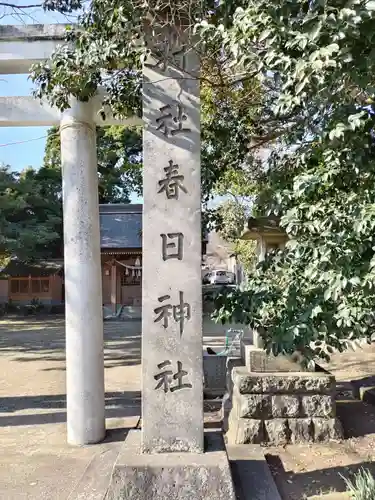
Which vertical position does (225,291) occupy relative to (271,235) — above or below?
below

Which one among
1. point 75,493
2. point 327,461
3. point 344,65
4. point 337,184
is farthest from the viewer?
point 327,461

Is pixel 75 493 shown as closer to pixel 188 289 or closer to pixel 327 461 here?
pixel 188 289

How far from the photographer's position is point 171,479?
2.57 m

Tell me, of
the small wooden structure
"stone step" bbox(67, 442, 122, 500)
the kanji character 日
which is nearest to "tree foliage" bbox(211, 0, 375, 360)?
the kanji character 日

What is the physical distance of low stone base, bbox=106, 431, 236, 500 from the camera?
2529 millimetres

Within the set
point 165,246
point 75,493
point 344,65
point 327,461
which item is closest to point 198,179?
point 165,246

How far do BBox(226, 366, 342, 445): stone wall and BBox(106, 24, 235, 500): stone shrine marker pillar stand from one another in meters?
1.57

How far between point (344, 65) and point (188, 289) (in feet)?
5.17

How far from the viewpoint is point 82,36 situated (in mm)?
2869

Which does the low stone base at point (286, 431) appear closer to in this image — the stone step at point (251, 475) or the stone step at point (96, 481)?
the stone step at point (251, 475)

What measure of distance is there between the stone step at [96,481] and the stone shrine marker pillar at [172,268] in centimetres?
36

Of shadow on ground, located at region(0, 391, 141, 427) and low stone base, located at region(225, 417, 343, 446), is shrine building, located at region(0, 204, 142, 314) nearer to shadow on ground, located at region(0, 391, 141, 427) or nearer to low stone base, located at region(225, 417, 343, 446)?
shadow on ground, located at region(0, 391, 141, 427)

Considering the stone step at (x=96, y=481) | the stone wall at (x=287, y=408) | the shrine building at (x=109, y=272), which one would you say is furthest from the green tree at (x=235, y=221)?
the shrine building at (x=109, y=272)

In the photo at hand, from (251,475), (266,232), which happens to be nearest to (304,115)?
(251,475)
